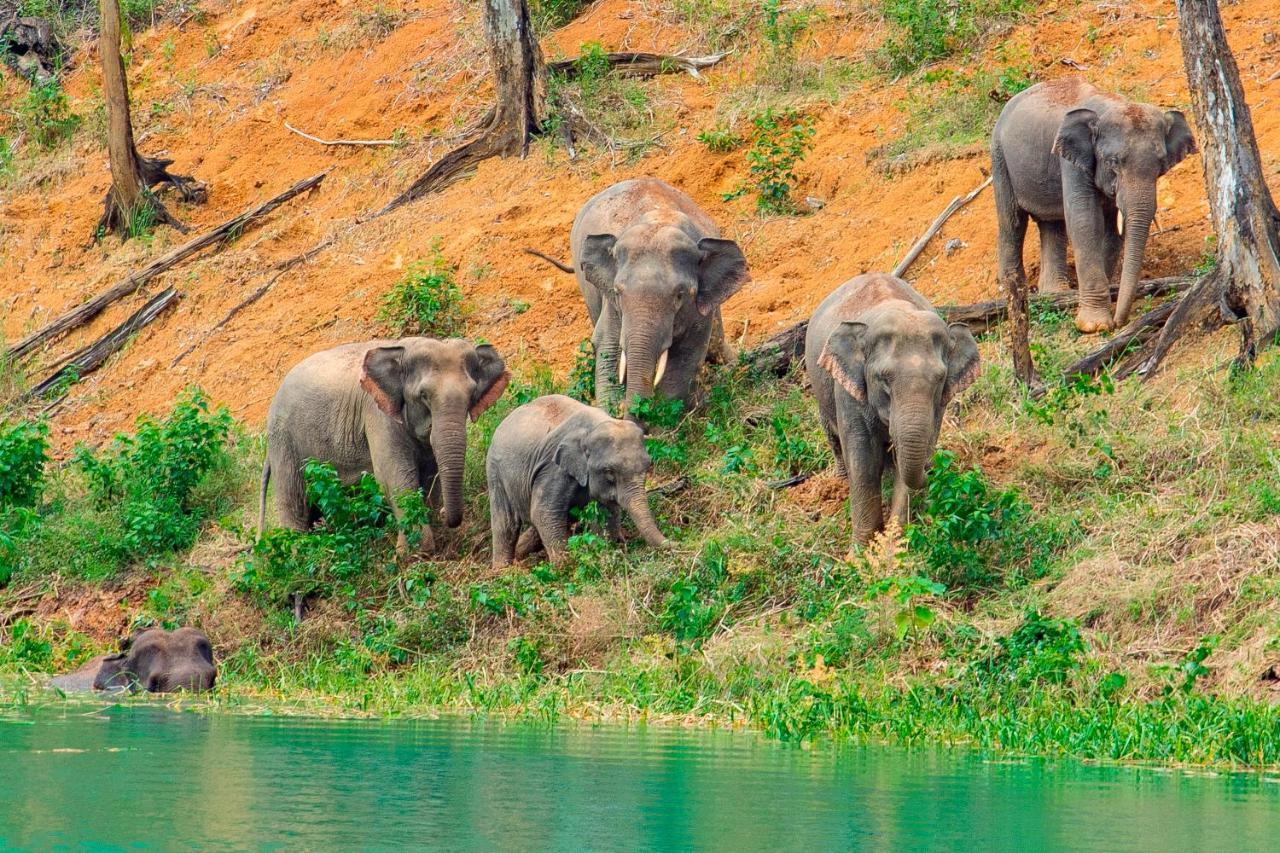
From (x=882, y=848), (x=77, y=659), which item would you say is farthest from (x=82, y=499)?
(x=882, y=848)

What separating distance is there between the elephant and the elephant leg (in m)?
2.81

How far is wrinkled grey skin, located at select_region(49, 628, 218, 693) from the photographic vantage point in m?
12.6

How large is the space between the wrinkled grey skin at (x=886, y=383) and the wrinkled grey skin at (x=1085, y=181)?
6.20 feet

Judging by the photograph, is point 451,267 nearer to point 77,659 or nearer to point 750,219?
point 750,219

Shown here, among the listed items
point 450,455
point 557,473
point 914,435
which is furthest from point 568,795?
point 450,455

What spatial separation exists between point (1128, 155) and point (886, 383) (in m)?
4.34

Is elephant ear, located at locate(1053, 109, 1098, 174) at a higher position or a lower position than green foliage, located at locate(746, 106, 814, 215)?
lower

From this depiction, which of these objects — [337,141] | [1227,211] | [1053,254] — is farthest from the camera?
[337,141]

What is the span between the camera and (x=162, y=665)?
12.6 metres

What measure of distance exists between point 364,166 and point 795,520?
1193 cm

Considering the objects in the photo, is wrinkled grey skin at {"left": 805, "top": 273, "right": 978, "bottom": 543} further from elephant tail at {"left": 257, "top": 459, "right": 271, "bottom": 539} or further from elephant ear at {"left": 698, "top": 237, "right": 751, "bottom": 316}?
elephant tail at {"left": 257, "top": 459, "right": 271, "bottom": 539}

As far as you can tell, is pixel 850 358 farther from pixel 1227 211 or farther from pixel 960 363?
pixel 1227 211

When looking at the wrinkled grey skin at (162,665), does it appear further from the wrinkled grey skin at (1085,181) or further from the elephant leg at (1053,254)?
the elephant leg at (1053,254)

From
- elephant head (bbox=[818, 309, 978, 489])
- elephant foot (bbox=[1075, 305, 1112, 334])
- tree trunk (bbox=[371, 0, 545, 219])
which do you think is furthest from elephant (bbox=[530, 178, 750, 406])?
tree trunk (bbox=[371, 0, 545, 219])
